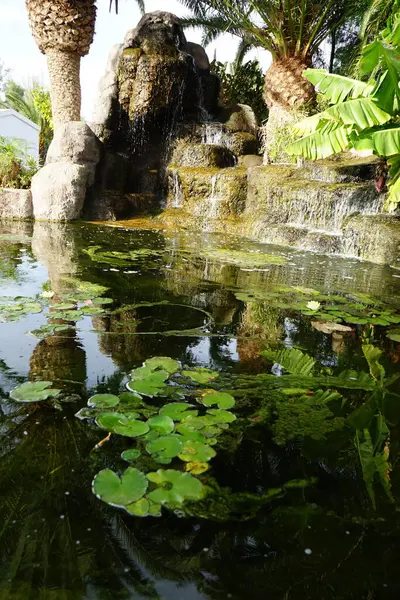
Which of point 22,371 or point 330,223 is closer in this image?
point 22,371

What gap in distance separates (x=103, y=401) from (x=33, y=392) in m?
0.28

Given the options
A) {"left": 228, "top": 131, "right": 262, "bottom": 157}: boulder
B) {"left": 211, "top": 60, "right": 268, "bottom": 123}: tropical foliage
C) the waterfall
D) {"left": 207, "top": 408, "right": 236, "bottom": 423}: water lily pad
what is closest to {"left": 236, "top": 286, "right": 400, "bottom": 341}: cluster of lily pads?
{"left": 207, "top": 408, "right": 236, "bottom": 423}: water lily pad

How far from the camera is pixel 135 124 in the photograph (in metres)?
12.7

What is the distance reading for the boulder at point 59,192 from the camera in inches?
392

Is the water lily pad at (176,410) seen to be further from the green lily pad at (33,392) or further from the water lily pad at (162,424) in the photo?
the green lily pad at (33,392)

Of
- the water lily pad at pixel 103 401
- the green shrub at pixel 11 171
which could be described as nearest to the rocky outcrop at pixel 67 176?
the green shrub at pixel 11 171

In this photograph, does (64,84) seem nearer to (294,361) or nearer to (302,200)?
(302,200)

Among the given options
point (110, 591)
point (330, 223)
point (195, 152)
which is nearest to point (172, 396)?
point (110, 591)

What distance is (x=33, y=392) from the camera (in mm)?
1653

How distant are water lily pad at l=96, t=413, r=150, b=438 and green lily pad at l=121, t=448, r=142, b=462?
68mm

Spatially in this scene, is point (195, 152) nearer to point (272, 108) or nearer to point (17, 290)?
point (272, 108)

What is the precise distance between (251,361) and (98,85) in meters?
13.6

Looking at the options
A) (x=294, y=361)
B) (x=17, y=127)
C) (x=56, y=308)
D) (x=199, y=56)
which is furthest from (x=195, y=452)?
(x=17, y=127)

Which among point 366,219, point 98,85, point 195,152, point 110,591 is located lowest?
point 110,591
